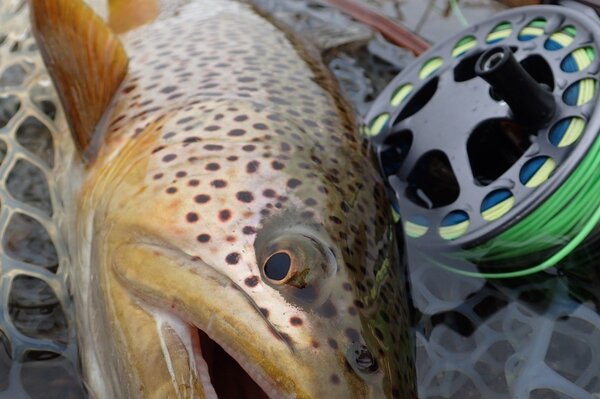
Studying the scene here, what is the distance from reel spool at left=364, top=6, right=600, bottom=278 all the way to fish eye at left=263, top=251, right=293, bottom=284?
2.54 feet

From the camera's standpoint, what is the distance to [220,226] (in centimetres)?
187

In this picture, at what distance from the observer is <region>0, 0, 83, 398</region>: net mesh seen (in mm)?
2186

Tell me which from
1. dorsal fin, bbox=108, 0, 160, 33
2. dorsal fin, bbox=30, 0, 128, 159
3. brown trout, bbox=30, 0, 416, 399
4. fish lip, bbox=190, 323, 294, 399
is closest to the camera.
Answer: fish lip, bbox=190, 323, 294, 399

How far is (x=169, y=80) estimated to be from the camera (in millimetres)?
2557

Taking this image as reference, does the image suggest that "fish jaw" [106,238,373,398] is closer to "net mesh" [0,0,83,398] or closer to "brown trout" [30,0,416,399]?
"brown trout" [30,0,416,399]

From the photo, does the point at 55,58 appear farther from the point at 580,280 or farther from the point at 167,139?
the point at 580,280

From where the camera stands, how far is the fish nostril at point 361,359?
5.44 feet

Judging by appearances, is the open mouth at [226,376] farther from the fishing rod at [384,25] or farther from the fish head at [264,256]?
the fishing rod at [384,25]

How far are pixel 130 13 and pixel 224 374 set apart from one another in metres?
1.95

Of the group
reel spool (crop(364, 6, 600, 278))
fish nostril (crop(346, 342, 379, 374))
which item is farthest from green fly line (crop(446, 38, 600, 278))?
fish nostril (crop(346, 342, 379, 374))

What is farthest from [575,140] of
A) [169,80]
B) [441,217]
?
[169,80]

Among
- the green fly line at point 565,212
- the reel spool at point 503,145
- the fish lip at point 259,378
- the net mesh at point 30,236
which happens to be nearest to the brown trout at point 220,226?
the fish lip at point 259,378

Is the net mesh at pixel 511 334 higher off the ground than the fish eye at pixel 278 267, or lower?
lower

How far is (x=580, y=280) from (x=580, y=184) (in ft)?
1.48
